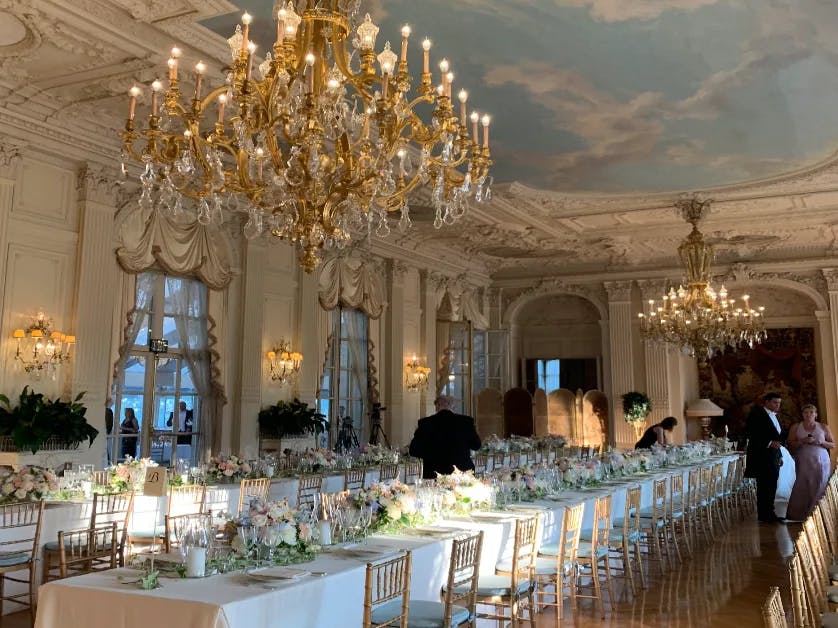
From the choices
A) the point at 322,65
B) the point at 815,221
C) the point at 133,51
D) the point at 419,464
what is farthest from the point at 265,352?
the point at 815,221

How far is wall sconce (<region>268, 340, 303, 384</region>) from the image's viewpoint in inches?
470

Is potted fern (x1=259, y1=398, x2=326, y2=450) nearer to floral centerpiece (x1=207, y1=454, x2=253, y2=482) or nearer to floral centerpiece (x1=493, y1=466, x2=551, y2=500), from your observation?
floral centerpiece (x1=207, y1=454, x2=253, y2=482)

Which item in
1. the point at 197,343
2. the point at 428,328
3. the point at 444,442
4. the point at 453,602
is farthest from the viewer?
the point at 428,328

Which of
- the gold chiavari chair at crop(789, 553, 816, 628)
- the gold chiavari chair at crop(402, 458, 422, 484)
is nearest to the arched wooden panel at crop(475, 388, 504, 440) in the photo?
the gold chiavari chair at crop(402, 458, 422, 484)

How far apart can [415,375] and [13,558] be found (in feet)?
33.3

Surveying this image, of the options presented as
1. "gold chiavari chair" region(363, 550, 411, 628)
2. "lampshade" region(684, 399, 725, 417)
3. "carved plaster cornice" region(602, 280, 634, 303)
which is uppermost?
"carved plaster cornice" region(602, 280, 634, 303)

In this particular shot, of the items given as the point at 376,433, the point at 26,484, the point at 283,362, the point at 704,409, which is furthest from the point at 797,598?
the point at 704,409

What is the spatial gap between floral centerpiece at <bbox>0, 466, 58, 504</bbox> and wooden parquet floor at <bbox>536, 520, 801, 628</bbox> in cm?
397

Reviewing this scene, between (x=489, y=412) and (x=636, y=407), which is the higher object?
(x=636, y=407)

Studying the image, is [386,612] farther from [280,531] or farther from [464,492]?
[464,492]

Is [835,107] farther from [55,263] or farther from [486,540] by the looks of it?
[55,263]

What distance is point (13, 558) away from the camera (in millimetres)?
5609

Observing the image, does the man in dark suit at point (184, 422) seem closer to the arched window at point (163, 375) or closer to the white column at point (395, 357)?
the arched window at point (163, 375)

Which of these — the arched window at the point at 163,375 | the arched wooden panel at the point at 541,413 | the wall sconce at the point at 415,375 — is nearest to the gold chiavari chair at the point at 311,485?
the arched window at the point at 163,375
